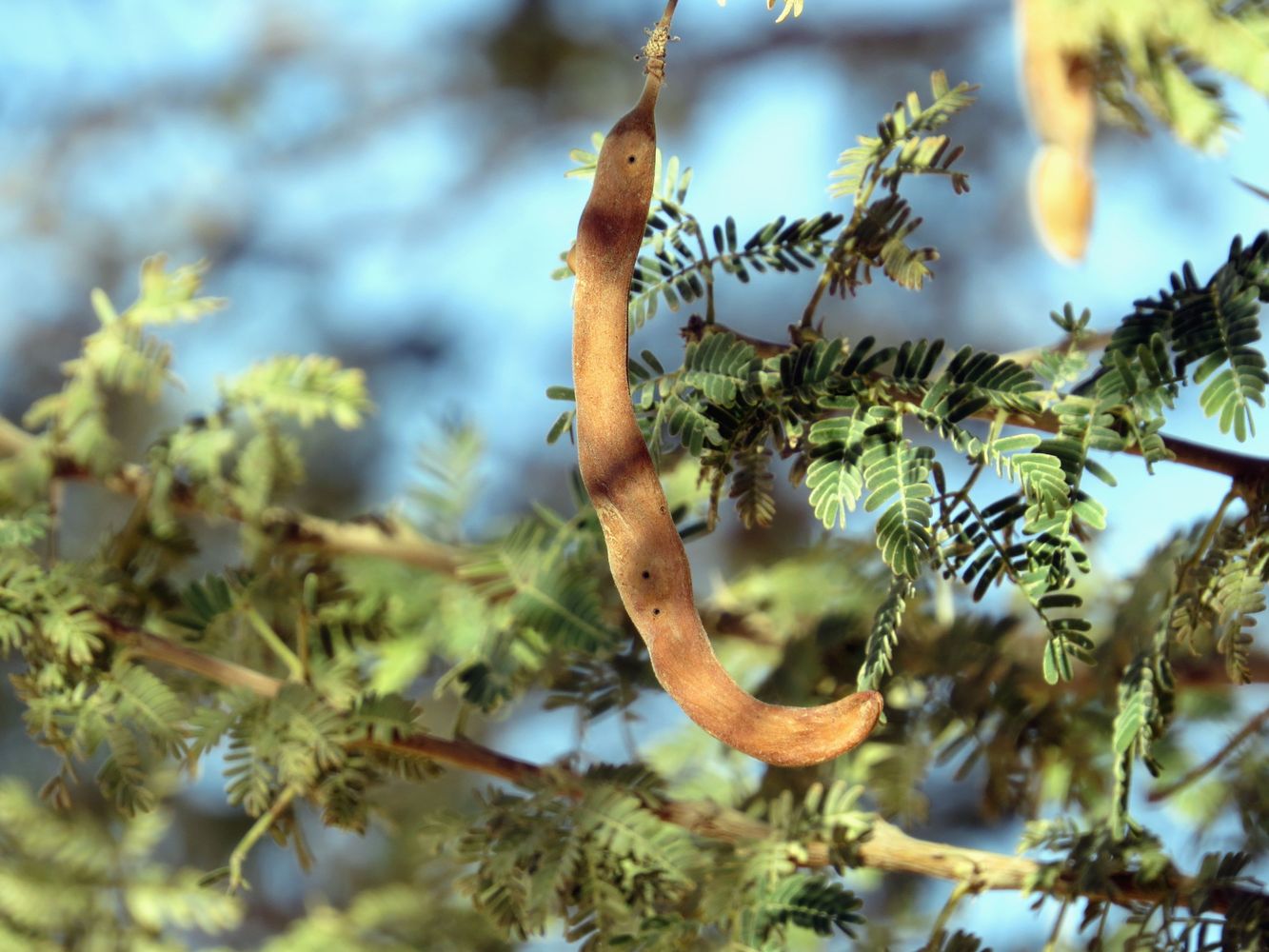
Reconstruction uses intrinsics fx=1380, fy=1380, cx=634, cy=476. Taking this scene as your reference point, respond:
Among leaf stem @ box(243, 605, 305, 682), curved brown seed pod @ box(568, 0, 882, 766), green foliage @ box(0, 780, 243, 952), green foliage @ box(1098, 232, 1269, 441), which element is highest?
green foliage @ box(1098, 232, 1269, 441)

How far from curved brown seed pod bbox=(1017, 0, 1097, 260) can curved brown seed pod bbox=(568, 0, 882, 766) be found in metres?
0.30

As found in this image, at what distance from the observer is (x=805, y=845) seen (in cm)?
50

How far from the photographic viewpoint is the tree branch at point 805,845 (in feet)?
1.49

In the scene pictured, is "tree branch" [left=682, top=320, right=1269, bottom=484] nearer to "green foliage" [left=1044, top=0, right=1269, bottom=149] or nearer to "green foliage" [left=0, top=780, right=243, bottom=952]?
Result: "green foliage" [left=1044, top=0, right=1269, bottom=149]

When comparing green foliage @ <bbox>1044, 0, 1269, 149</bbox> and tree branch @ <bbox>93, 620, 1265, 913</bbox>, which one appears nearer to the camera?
tree branch @ <bbox>93, 620, 1265, 913</bbox>

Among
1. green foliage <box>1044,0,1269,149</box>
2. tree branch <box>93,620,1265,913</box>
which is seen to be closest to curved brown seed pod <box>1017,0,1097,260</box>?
green foliage <box>1044,0,1269,149</box>

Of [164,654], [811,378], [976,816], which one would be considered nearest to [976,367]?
[811,378]

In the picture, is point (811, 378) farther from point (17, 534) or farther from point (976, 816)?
point (976, 816)

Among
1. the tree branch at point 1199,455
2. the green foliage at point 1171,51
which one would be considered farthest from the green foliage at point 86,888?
the green foliage at point 1171,51

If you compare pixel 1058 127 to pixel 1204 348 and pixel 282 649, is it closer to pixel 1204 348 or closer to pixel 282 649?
pixel 1204 348

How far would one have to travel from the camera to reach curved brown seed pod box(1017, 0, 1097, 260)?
570 millimetres

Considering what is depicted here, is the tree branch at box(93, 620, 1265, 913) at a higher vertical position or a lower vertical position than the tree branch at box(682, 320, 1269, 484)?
lower

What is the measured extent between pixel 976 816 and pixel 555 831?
47 cm

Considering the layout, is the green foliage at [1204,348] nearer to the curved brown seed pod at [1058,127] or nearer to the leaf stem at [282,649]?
the curved brown seed pod at [1058,127]
